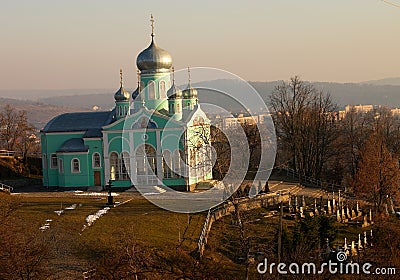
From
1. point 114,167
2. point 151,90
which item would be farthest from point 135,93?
point 114,167

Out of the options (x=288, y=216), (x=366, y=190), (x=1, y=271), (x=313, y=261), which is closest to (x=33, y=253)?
(x=1, y=271)

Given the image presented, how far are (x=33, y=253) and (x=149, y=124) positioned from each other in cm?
2061

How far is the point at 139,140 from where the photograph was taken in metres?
36.5

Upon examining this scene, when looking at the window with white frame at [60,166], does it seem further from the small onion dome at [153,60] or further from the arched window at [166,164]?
the small onion dome at [153,60]

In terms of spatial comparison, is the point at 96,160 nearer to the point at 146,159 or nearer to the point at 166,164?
the point at 146,159

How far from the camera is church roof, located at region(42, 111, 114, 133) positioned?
38.6 m

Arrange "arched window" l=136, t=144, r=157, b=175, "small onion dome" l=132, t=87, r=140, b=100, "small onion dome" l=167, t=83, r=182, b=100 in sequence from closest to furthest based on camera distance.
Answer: "arched window" l=136, t=144, r=157, b=175 < "small onion dome" l=167, t=83, r=182, b=100 < "small onion dome" l=132, t=87, r=140, b=100

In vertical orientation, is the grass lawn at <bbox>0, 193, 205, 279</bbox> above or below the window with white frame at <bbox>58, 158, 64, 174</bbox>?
below

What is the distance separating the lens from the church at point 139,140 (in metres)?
36.0

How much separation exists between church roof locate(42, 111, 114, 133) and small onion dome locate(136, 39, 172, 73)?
12.7 feet

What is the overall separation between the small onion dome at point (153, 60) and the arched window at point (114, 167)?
6590mm

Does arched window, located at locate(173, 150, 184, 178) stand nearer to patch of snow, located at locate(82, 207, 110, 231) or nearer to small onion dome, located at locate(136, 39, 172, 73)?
small onion dome, located at locate(136, 39, 172, 73)

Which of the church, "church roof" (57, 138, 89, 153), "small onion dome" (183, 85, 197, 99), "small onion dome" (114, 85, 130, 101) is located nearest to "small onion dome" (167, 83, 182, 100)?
the church

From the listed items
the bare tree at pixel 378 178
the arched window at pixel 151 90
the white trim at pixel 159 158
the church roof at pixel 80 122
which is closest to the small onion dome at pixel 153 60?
the arched window at pixel 151 90
